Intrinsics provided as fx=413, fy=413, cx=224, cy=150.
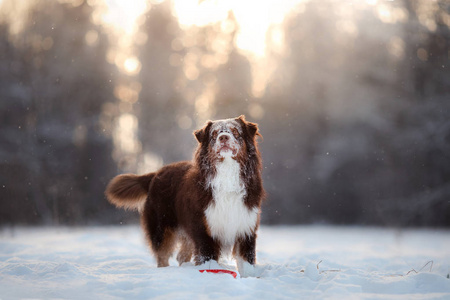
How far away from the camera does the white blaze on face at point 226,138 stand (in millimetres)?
4504

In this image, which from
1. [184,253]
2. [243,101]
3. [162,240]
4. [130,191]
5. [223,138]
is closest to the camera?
[223,138]

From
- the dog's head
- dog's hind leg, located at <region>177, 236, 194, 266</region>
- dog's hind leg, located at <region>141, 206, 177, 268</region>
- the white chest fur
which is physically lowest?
dog's hind leg, located at <region>177, 236, 194, 266</region>

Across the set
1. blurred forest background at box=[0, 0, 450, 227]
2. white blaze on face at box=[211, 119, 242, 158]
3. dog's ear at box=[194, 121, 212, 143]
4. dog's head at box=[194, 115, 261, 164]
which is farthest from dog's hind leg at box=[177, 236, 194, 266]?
blurred forest background at box=[0, 0, 450, 227]

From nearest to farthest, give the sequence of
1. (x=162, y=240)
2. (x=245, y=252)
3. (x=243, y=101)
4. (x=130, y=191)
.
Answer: (x=245, y=252)
(x=162, y=240)
(x=130, y=191)
(x=243, y=101)

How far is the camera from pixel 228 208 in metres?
4.53

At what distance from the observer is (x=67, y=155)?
13508 millimetres

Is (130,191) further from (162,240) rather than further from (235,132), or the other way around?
(235,132)

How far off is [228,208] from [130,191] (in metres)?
1.93

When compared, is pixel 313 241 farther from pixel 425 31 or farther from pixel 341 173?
pixel 425 31

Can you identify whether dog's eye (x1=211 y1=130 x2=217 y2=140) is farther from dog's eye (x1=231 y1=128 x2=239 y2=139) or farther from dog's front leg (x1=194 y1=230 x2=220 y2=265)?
dog's front leg (x1=194 y1=230 x2=220 y2=265)

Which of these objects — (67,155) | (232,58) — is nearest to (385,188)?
(232,58)

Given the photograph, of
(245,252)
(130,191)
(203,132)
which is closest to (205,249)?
(245,252)

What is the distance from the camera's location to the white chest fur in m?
4.53

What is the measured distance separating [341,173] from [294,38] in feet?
16.8
